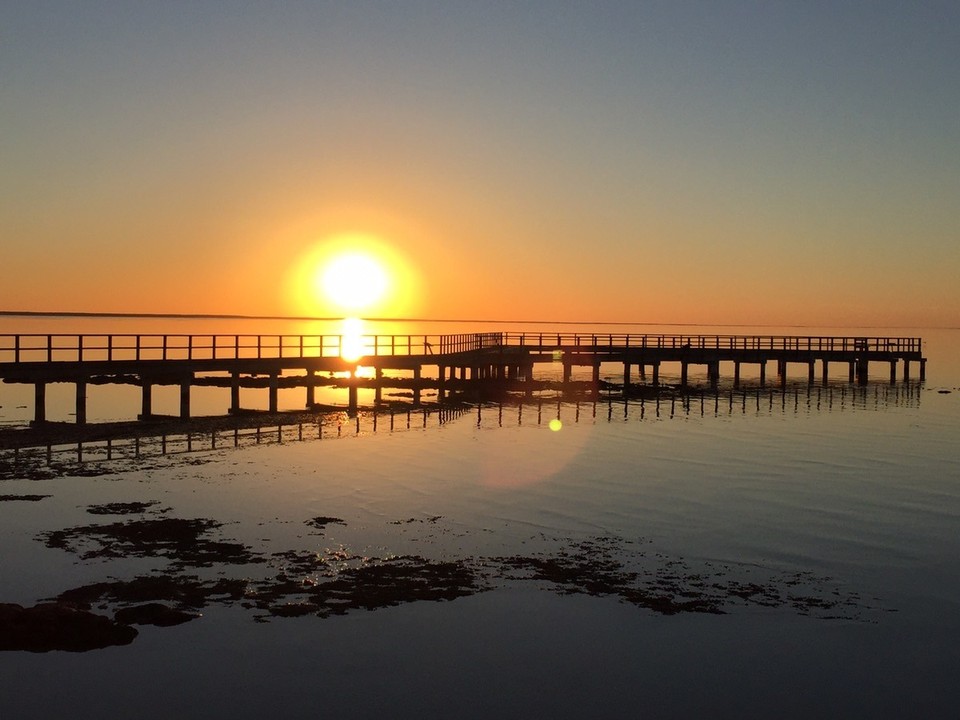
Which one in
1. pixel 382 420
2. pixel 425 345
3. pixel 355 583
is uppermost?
pixel 425 345

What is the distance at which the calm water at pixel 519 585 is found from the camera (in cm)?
1141

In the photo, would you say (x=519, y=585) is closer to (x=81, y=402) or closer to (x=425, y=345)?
(x=81, y=402)

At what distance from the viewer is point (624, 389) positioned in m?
65.2

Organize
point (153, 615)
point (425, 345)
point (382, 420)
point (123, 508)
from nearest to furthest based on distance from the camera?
point (153, 615)
point (123, 508)
point (382, 420)
point (425, 345)

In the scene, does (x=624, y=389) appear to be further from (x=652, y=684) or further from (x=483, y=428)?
(x=652, y=684)

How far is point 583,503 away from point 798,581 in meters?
7.95

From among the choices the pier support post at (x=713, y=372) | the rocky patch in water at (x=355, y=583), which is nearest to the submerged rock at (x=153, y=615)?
the rocky patch in water at (x=355, y=583)

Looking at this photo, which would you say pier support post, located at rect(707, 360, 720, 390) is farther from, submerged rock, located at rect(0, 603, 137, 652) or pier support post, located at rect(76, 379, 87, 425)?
submerged rock, located at rect(0, 603, 137, 652)

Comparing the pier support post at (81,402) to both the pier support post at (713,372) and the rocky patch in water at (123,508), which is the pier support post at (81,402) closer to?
the rocky patch in water at (123,508)

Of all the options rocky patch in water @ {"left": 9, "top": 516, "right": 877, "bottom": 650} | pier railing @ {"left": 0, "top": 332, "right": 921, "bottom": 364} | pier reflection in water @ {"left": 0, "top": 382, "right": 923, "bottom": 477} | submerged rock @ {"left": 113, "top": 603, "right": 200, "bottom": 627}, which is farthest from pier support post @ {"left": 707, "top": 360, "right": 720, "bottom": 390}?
submerged rock @ {"left": 113, "top": 603, "right": 200, "bottom": 627}

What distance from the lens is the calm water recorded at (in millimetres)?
11406

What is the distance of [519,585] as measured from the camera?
611 inches

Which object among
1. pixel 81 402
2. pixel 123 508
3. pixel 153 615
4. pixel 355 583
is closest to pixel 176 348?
pixel 81 402

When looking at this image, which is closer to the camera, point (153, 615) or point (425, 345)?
point (153, 615)
